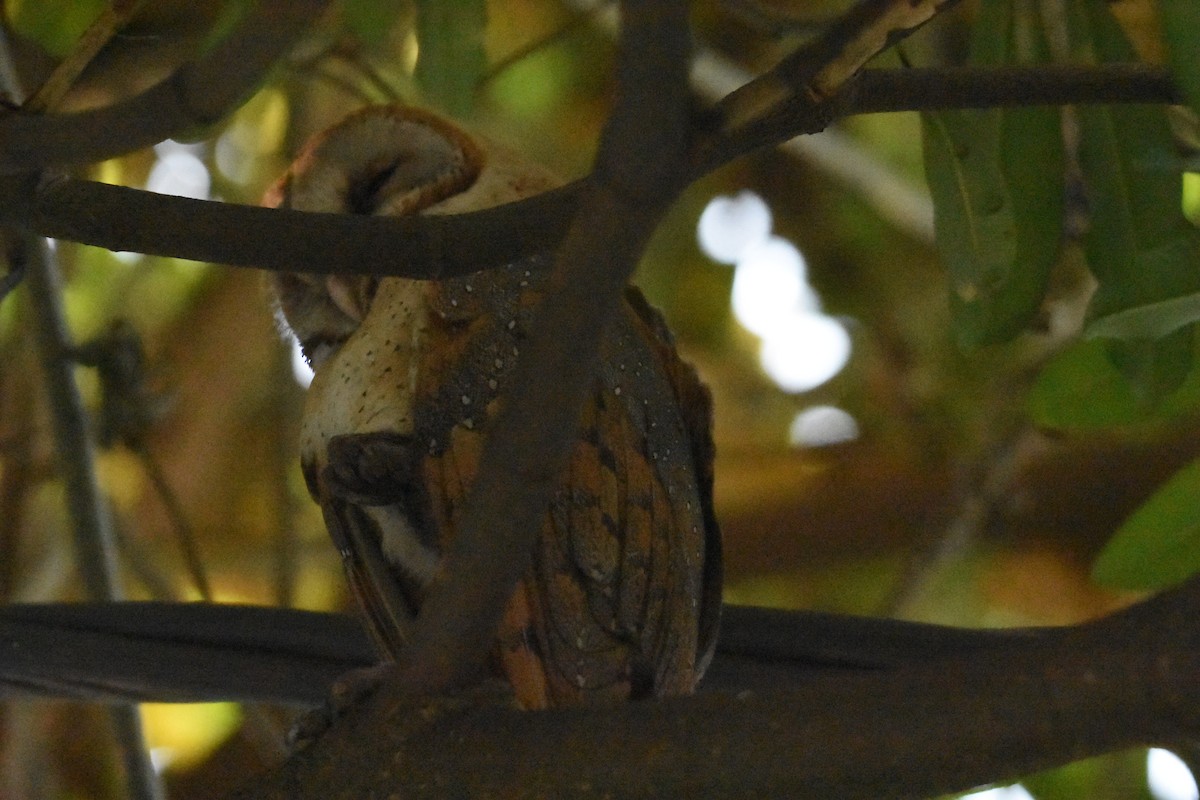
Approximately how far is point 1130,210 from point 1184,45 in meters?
0.29

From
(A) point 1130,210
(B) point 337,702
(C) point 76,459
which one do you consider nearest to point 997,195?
(A) point 1130,210

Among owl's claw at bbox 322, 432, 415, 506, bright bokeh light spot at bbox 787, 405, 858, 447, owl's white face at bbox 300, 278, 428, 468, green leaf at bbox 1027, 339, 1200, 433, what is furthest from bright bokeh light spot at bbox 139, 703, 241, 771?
green leaf at bbox 1027, 339, 1200, 433

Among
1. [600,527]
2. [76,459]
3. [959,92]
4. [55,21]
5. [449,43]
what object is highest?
[55,21]

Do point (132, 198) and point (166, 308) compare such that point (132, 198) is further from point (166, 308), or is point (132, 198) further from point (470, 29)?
point (166, 308)

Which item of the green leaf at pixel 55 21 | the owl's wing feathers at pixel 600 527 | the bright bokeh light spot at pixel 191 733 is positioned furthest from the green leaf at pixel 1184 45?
the bright bokeh light spot at pixel 191 733

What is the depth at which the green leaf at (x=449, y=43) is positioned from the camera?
4.55 feet

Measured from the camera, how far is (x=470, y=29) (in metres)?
1.41

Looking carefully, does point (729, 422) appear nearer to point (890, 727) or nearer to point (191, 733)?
point (191, 733)

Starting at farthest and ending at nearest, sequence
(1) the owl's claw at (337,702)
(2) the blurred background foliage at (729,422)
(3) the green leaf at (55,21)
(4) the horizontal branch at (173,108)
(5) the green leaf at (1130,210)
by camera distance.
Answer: (2) the blurred background foliage at (729,422), (3) the green leaf at (55,21), (5) the green leaf at (1130,210), (1) the owl's claw at (337,702), (4) the horizontal branch at (173,108)

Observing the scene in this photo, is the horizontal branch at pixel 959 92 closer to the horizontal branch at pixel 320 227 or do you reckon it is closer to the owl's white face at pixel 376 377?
the horizontal branch at pixel 320 227

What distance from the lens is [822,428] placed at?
275 cm

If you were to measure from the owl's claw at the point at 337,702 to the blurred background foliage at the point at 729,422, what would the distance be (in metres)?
1.00

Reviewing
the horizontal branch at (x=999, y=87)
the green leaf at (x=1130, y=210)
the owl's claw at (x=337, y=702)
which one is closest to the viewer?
the horizontal branch at (x=999, y=87)

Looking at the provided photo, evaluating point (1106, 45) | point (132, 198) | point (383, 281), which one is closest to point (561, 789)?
point (132, 198)
